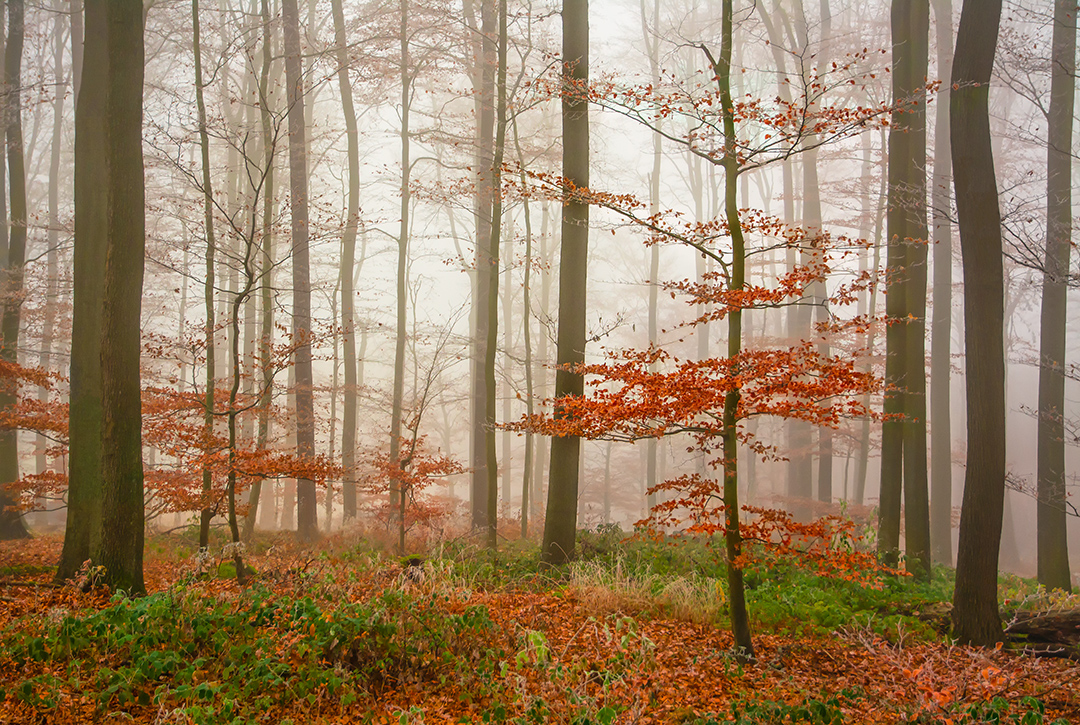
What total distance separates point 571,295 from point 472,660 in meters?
4.04

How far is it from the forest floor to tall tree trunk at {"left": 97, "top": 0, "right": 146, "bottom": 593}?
53 cm

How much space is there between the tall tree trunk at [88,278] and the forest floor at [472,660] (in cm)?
96

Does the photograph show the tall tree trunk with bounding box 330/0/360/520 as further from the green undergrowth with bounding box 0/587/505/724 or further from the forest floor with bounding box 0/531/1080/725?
the green undergrowth with bounding box 0/587/505/724

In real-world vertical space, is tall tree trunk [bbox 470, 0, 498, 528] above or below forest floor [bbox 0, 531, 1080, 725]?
above

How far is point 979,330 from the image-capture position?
559 cm

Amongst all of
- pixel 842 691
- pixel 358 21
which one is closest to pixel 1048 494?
pixel 842 691

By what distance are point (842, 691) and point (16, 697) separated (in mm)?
4373

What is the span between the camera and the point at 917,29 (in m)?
7.62

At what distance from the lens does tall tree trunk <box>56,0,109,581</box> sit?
5.86 m

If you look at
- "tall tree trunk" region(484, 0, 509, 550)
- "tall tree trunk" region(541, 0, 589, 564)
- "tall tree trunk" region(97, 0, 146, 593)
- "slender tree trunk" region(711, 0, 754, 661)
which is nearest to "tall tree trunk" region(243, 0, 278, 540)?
"tall tree trunk" region(97, 0, 146, 593)

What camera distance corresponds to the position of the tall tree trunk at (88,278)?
5855mm

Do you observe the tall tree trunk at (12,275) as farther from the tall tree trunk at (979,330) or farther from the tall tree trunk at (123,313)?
the tall tree trunk at (979,330)

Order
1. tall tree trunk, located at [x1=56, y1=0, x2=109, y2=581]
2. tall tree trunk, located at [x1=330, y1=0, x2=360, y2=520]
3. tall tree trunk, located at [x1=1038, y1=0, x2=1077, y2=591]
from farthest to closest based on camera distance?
tall tree trunk, located at [x1=330, y1=0, x2=360, y2=520] → tall tree trunk, located at [x1=1038, y1=0, x2=1077, y2=591] → tall tree trunk, located at [x1=56, y1=0, x2=109, y2=581]

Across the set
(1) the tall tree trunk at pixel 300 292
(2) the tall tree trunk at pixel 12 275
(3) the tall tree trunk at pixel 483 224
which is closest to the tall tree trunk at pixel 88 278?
(2) the tall tree trunk at pixel 12 275
